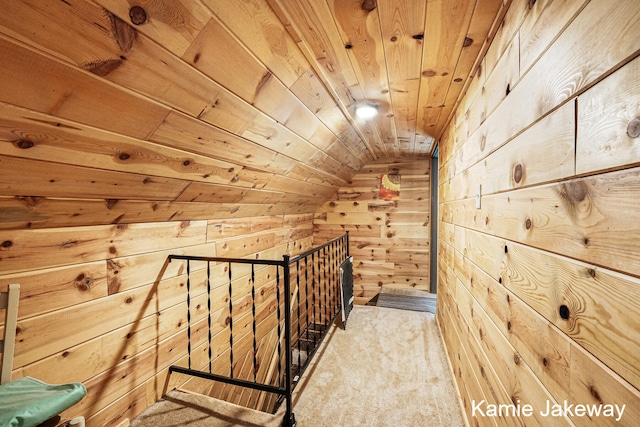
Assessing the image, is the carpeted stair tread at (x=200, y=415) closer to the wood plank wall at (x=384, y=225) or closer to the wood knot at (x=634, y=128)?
the wood knot at (x=634, y=128)

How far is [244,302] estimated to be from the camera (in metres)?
2.95

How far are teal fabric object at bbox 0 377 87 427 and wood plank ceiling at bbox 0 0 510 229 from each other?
2.20 ft

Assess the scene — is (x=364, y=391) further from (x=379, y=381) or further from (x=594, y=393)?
(x=594, y=393)

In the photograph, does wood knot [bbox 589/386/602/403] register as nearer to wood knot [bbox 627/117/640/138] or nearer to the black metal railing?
wood knot [bbox 627/117/640/138]

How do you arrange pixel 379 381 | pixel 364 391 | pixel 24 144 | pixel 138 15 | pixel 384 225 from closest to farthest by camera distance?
pixel 138 15
pixel 24 144
pixel 364 391
pixel 379 381
pixel 384 225

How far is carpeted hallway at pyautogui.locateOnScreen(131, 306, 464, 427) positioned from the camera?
1712mm

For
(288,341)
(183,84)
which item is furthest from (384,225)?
(183,84)

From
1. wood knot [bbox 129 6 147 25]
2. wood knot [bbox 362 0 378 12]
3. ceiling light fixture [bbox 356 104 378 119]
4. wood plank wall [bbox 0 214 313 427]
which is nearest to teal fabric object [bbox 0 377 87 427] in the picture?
wood plank wall [bbox 0 214 313 427]

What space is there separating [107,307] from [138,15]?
148 centimetres

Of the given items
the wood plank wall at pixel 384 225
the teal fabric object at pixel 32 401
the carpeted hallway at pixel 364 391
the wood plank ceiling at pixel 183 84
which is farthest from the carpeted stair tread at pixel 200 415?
the wood plank wall at pixel 384 225

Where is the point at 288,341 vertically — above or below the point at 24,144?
below

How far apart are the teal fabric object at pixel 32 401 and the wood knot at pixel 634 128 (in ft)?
5.34

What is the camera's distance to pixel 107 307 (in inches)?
62.6

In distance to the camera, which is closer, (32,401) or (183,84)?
(32,401)
